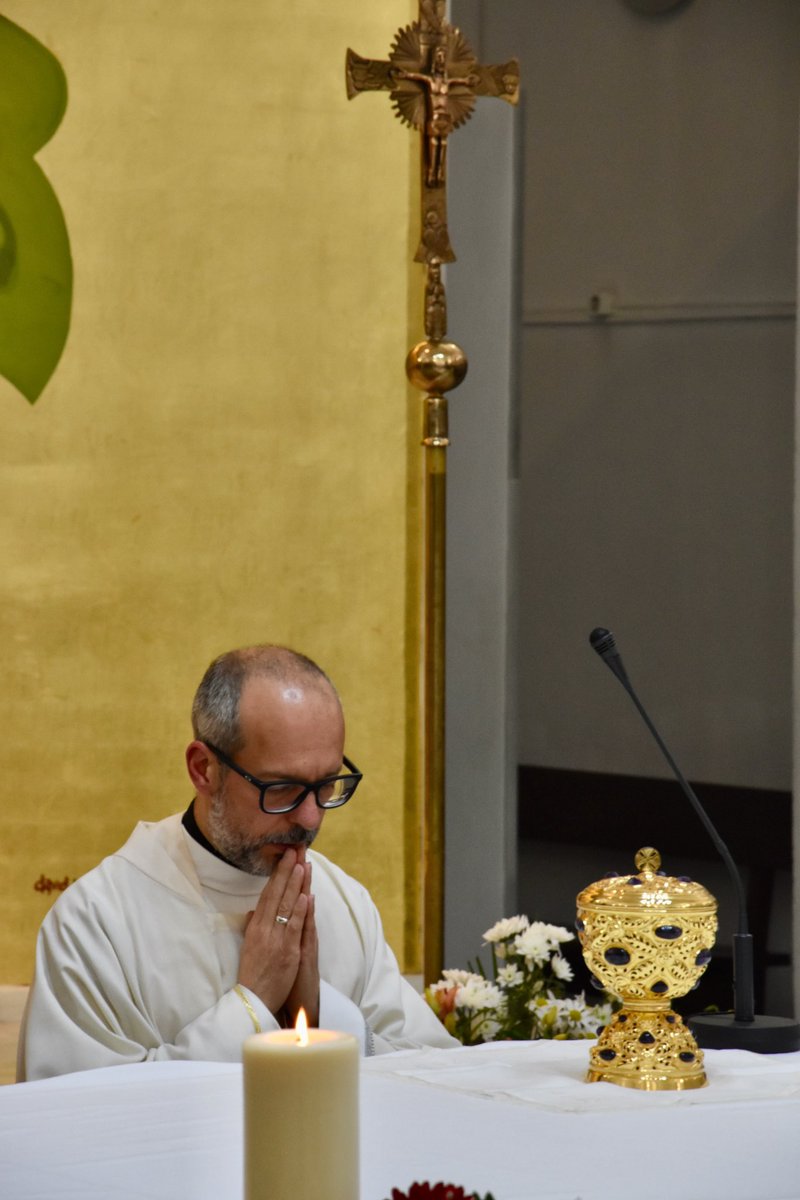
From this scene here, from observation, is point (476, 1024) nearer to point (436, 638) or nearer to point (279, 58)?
point (436, 638)

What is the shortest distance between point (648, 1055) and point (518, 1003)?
1489 mm

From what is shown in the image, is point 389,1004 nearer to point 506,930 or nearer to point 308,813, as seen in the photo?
point 308,813

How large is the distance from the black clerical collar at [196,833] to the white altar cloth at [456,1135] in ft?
2.70

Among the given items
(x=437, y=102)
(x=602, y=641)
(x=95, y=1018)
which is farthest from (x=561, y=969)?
(x=437, y=102)

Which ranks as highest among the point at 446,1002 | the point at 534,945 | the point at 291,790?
the point at 291,790

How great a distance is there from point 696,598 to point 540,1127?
464 centimetres

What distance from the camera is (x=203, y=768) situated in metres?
2.50

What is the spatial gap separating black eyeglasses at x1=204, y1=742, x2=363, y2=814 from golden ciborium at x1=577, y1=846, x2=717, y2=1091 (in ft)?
2.44

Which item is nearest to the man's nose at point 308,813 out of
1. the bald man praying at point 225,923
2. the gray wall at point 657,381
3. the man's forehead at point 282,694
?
the bald man praying at point 225,923

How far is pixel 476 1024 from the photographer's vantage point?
3109 mm

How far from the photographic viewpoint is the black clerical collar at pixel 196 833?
2.56 m

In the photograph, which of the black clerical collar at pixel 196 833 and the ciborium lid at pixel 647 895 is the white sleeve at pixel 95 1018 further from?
the ciborium lid at pixel 647 895

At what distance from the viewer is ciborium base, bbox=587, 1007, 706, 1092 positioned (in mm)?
1625

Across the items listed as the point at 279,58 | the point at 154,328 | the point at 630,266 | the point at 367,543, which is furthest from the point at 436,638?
the point at 630,266
